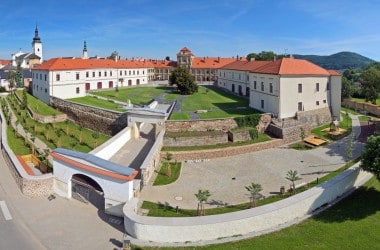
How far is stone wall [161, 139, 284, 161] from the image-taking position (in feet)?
87.6

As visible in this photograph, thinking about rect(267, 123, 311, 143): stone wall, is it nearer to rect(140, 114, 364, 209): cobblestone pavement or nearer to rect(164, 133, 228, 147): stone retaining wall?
rect(140, 114, 364, 209): cobblestone pavement

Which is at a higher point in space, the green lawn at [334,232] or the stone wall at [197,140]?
the stone wall at [197,140]

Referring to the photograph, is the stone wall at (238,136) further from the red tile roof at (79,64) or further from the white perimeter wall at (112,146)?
the red tile roof at (79,64)

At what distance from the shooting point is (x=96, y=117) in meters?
36.4

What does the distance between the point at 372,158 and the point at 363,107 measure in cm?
3080

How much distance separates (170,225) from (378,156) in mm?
11625

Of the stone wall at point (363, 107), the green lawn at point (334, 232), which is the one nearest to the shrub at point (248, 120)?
the green lawn at point (334, 232)

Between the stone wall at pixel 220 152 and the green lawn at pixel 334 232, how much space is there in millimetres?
10575

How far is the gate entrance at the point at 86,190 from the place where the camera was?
18.2 metres

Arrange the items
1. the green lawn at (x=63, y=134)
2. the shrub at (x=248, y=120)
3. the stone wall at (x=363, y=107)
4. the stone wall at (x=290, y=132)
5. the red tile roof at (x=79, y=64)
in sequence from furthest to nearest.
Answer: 1. the red tile roof at (x=79, y=64)
2. the stone wall at (x=363, y=107)
3. the shrub at (x=248, y=120)
4. the stone wall at (x=290, y=132)
5. the green lawn at (x=63, y=134)

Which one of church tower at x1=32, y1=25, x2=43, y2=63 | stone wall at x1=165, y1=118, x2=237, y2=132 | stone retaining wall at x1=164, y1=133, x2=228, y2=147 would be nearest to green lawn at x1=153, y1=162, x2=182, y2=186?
stone retaining wall at x1=164, y1=133, x2=228, y2=147

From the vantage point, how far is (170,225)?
47.0 ft

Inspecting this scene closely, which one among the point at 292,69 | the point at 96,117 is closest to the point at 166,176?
the point at 96,117

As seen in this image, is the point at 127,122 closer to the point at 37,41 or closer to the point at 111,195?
the point at 111,195
